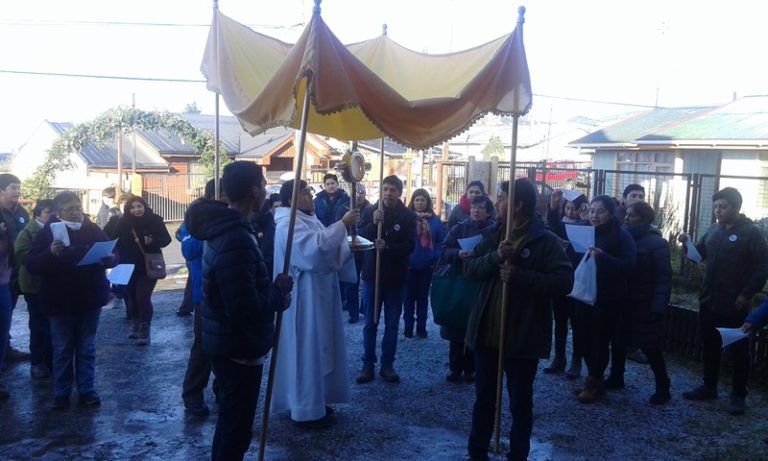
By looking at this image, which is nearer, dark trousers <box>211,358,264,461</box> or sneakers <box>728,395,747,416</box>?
dark trousers <box>211,358,264,461</box>

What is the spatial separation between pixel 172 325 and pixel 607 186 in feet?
30.5

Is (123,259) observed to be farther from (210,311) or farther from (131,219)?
(210,311)

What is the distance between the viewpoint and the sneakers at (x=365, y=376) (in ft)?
20.1

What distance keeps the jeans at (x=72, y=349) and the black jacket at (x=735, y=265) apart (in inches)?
212

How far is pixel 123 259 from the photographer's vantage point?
24.7 feet

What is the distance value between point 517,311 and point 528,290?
0.53 feet

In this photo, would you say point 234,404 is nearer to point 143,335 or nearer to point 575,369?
point 575,369

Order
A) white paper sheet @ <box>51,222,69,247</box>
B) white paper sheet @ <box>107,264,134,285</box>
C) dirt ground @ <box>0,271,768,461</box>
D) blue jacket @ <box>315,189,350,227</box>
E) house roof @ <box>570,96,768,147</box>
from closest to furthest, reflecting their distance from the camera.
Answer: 1. dirt ground @ <box>0,271,768,461</box>
2. white paper sheet @ <box>51,222,69,247</box>
3. white paper sheet @ <box>107,264,134,285</box>
4. blue jacket @ <box>315,189,350,227</box>
5. house roof @ <box>570,96,768,147</box>

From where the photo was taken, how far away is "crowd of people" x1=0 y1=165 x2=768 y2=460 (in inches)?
140

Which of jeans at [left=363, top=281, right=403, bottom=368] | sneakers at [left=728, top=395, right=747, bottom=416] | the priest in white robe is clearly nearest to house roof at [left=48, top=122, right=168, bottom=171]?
jeans at [left=363, top=281, right=403, bottom=368]

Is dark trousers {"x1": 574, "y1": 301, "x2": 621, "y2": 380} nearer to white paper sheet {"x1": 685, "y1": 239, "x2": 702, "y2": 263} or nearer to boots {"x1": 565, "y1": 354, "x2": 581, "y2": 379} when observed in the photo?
boots {"x1": 565, "y1": 354, "x2": 581, "y2": 379}

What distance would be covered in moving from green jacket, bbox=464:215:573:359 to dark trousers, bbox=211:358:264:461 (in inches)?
60.3

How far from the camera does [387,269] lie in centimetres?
636

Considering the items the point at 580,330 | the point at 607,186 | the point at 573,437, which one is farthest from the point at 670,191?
the point at 573,437
